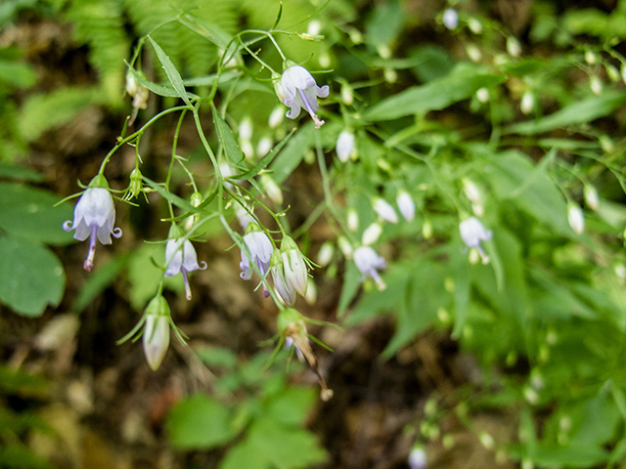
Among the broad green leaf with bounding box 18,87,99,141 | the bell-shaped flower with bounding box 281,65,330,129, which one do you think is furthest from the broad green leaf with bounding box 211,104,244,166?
the broad green leaf with bounding box 18,87,99,141

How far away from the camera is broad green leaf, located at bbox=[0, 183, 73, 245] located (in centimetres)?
171

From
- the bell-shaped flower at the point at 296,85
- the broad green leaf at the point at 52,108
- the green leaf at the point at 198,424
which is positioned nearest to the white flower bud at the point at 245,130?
the bell-shaped flower at the point at 296,85

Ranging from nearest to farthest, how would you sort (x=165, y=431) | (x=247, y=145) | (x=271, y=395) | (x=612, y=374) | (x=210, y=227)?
(x=247, y=145)
(x=612, y=374)
(x=210, y=227)
(x=271, y=395)
(x=165, y=431)

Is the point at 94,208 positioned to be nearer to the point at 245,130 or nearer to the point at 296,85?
the point at 296,85

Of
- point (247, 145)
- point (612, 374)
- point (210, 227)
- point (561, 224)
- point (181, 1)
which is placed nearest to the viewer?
point (561, 224)

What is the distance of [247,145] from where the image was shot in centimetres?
174

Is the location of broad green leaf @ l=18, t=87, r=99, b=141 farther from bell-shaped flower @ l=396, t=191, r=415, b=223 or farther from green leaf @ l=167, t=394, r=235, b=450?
bell-shaped flower @ l=396, t=191, r=415, b=223

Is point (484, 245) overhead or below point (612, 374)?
overhead

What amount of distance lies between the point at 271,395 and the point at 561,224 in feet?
6.46

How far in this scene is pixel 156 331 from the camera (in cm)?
104

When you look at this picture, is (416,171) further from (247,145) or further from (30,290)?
(30,290)

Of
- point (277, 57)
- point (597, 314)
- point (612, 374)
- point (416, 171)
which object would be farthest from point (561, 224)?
point (277, 57)

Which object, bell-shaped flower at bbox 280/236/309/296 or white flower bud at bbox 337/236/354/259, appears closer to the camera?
bell-shaped flower at bbox 280/236/309/296

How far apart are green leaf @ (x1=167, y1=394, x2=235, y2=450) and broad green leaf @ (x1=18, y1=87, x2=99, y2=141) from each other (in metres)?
1.95
